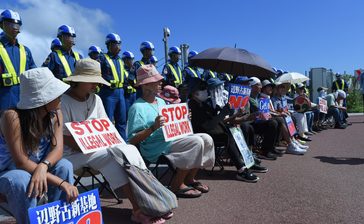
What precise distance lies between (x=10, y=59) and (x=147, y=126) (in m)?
2.36

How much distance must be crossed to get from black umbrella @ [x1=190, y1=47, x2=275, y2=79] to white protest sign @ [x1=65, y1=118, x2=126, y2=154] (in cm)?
256

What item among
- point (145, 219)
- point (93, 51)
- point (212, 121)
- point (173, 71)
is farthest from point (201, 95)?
point (93, 51)

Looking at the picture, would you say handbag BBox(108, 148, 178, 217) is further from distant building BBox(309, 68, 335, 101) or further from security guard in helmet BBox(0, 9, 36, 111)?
distant building BBox(309, 68, 335, 101)

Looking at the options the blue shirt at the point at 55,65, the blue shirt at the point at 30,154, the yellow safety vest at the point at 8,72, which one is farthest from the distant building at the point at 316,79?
the blue shirt at the point at 30,154

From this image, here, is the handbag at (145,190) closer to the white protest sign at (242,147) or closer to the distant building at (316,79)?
the white protest sign at (242,147)

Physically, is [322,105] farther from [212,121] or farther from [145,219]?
[145,219]

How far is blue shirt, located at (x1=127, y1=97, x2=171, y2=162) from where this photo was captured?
4.40 meters

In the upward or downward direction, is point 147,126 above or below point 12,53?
below

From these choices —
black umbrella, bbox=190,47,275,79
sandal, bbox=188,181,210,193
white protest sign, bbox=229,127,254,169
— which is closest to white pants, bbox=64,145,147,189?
sandal, bbox=188,181,210,193

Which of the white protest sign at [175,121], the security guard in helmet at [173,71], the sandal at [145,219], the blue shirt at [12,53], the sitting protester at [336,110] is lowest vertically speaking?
the sitting protester at [336,110]

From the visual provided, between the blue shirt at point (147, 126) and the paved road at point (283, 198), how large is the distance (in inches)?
26.1

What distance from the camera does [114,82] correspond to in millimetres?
7266

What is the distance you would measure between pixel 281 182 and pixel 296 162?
1.74m

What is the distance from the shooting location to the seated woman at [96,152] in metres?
3.62
